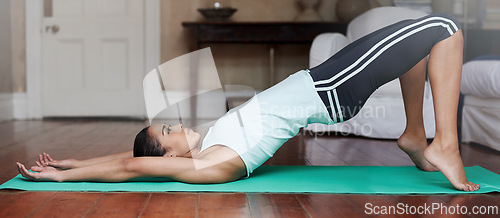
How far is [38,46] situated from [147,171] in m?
A: 3.45

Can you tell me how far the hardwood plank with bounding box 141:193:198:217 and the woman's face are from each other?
187 millimetres

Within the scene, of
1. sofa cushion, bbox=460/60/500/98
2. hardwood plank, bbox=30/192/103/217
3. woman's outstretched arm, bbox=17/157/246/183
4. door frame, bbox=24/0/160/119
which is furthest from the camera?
door frame, bbox=24/0/160/119

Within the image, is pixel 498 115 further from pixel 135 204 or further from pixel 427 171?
pixel 135 204

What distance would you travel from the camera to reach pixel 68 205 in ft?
4.86

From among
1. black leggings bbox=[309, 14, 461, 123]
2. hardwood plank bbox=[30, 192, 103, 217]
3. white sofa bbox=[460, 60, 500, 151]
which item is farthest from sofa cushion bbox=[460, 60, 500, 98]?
hardwood plank bbox=[30, 192, 103, 217]

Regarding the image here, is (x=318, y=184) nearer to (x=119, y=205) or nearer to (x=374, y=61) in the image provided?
(x=374, y=61)

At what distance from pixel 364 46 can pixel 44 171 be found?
118 centimetres

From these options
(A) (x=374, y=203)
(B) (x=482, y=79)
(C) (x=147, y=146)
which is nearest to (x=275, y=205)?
(A) (x=374, y=203)

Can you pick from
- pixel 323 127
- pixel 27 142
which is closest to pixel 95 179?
pixel 27 142

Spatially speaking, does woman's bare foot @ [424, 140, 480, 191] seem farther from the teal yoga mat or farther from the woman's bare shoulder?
the woman's bare shoulder

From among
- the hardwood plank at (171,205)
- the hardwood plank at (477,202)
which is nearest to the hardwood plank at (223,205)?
the hardwood plank at (171,205)

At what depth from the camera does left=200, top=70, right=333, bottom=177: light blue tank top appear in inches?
69.6

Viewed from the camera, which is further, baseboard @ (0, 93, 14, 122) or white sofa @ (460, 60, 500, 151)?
baseboard @ (0, 93, 14, 122)

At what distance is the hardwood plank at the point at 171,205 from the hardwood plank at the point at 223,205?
0.03m
